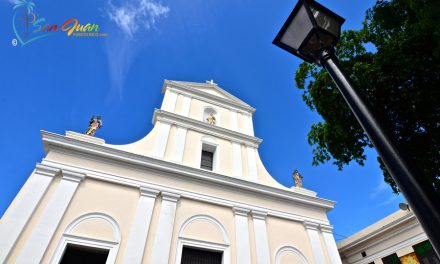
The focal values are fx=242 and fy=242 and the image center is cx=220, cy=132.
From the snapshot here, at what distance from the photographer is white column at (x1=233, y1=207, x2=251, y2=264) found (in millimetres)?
8812

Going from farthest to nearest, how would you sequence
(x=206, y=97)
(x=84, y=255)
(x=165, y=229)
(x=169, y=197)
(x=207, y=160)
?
(x=206, y=97), (x=207, y=160), (x=169, y=197), (x=165, y=229), (x=84, y=255)

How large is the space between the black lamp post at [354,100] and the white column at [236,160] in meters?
9.25

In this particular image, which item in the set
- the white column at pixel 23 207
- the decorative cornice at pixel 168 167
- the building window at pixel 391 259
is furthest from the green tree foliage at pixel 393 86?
the white column at pixel 23 207

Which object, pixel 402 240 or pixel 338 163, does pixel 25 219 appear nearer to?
pixel 338 163

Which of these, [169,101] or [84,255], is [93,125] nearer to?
[169,101]

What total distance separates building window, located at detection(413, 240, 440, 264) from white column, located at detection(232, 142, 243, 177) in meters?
10.3

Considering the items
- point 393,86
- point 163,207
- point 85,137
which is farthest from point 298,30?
point 85,137

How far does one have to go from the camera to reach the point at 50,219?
748cm

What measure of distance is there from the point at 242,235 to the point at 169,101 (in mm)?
8134

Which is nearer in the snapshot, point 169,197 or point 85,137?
point 169,197

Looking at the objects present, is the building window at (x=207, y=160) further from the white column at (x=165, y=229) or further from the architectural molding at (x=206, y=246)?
the architectural molding at (x=206, y=246)

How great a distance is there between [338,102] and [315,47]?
20.7 ft

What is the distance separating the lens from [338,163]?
9508mm

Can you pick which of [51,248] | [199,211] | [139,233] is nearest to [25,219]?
[51,248]
